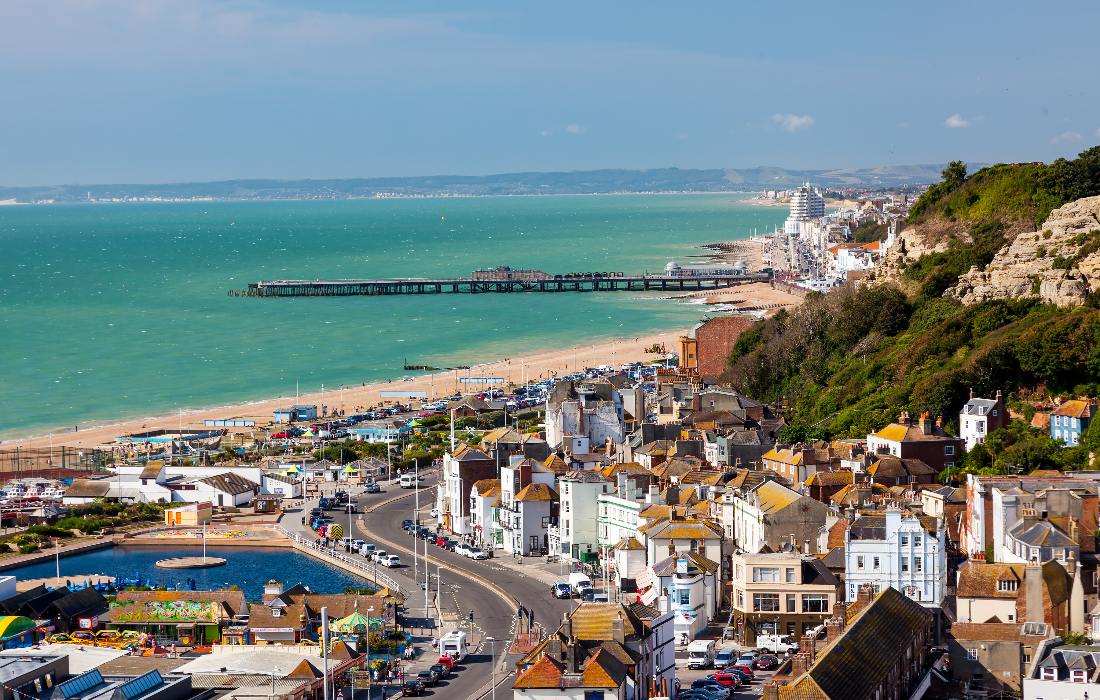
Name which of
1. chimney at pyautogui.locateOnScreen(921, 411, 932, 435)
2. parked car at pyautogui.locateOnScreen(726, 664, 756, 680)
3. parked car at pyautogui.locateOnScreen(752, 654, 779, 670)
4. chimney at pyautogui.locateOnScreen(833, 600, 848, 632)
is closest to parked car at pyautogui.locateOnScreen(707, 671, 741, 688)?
parked car at pyautogui.locateOnScreen(726, 664, 756, 680)

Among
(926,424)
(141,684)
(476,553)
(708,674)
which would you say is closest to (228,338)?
(476,553)

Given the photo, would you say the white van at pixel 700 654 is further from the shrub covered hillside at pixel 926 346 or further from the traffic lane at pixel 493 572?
the shrub covered hillside at pixel 926 346

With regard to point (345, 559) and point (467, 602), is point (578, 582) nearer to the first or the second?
point (467, 602)

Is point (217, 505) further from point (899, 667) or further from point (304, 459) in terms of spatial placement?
point (899, 667)

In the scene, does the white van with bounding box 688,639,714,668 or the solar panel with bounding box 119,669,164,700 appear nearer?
the solar panel with bounding box 119,669,164,700

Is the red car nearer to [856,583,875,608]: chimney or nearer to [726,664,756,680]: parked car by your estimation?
[726,664,756,680]: parked car

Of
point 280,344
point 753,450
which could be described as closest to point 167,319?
point 280,344

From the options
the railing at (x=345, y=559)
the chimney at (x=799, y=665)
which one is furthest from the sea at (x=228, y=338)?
the chimney at (x=799, y=665)
